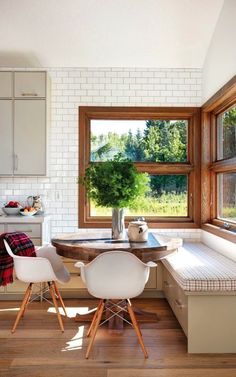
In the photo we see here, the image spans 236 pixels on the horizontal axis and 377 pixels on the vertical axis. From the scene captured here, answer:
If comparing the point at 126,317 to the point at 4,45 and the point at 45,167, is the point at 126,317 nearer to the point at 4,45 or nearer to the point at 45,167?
the point at 45,167

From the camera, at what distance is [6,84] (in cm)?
461

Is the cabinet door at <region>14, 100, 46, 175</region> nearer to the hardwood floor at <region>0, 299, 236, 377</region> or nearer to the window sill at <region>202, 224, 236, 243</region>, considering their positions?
the hardwood floor at <region>0, 299, 236, 377</region>

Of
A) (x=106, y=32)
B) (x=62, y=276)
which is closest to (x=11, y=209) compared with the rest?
(x=62, y=276)

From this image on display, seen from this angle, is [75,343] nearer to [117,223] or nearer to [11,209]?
[117,223]

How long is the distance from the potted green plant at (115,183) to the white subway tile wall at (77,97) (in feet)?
5.05

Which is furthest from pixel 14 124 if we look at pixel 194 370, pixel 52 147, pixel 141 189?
pixel 194 370

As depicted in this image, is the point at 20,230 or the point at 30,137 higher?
the point at 30,137

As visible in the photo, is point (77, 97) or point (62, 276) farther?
point (77, 97)

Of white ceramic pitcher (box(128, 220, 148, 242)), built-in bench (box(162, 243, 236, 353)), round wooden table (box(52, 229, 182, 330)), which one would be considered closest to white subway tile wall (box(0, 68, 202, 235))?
round wooden table (box(52, 229, 182, 330))

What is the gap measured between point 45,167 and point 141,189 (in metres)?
1.62

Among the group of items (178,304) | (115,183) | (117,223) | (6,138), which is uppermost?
(6,138)

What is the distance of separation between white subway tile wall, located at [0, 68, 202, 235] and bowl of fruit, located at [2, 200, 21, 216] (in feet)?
0.76

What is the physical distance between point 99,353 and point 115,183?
4.67 feet

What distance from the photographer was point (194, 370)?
2732mm
